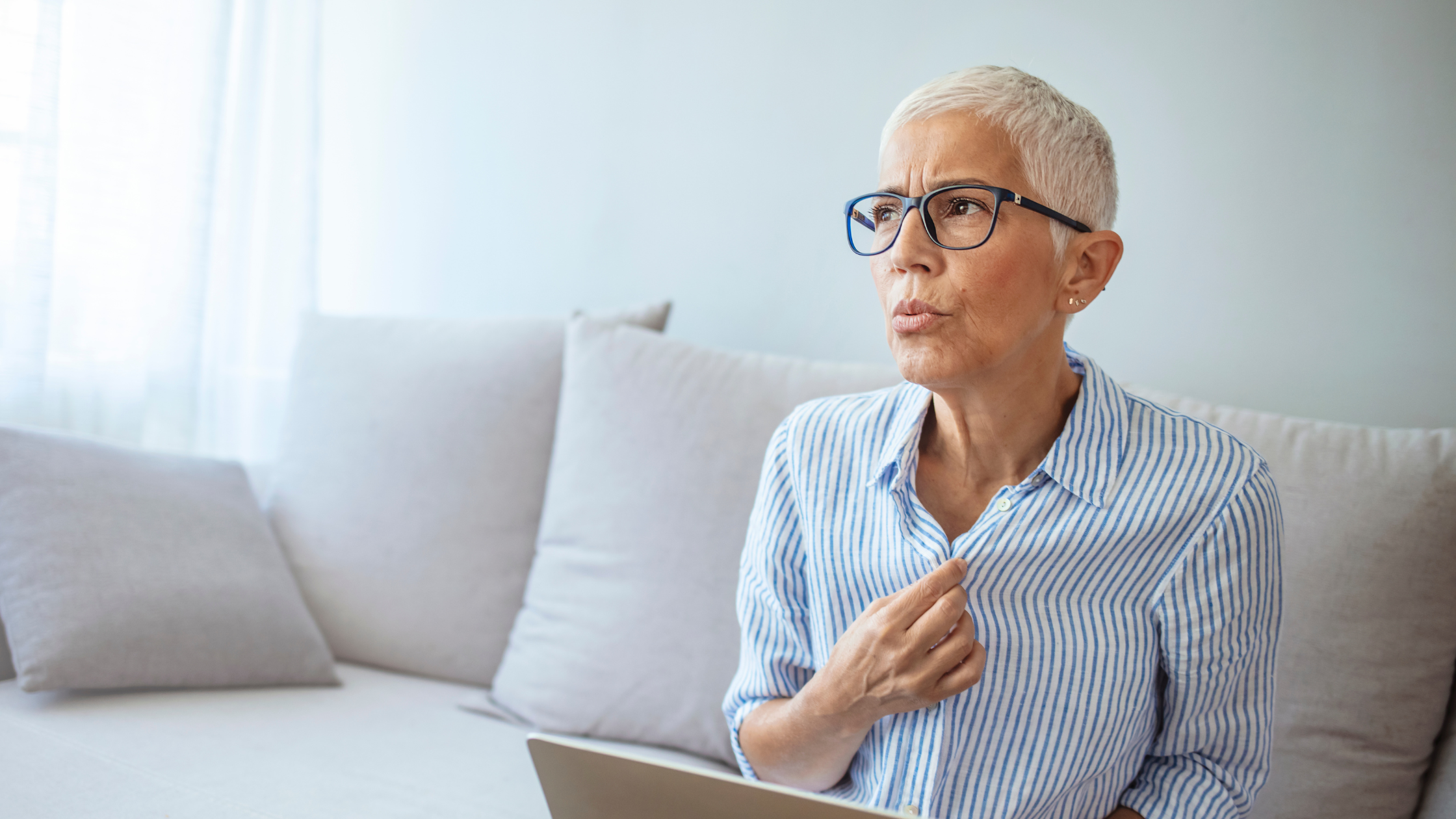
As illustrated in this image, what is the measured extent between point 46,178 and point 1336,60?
216 centimetres

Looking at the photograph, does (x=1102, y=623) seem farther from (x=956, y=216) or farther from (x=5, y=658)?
(x=5, y=658)

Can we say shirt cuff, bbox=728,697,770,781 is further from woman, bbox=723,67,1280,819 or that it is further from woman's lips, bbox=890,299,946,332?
woman's lips, bbox=890,299,946,332

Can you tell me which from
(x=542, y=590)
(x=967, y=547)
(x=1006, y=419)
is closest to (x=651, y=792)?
(x=967, y=547)

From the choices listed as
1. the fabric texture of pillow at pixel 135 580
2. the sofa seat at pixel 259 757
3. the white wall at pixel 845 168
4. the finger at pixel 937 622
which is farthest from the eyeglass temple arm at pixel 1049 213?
the fabric texture of pillow at pixel 135 580

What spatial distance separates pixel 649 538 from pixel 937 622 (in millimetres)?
643

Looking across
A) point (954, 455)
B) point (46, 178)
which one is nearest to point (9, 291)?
point (46, 178)

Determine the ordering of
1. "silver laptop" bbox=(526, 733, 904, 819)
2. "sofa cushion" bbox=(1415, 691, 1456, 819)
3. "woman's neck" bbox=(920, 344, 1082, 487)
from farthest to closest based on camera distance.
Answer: "sofa cushion" bbox=(1415, 691, 1456, 819) < "woman's neck" bbox=(920, 344, 1082, 487) < "silver laptop" bbox=(526, 733, 904, 819)

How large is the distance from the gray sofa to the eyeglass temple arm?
50cm

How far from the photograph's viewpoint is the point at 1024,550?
881 mm

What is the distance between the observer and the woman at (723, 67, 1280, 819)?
838 mm

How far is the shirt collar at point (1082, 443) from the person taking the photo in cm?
88

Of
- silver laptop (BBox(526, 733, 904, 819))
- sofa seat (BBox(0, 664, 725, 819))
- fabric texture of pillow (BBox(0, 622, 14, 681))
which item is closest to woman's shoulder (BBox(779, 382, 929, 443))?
silver laptop (BBox(526, 733, 904, 819))

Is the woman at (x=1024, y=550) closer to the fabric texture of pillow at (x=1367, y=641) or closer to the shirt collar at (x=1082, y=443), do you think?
the shirt collar at (x=1082, y=443)

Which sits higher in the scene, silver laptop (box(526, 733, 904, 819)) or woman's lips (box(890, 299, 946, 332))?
woman's lips (box(890, 299, 946, 332))
